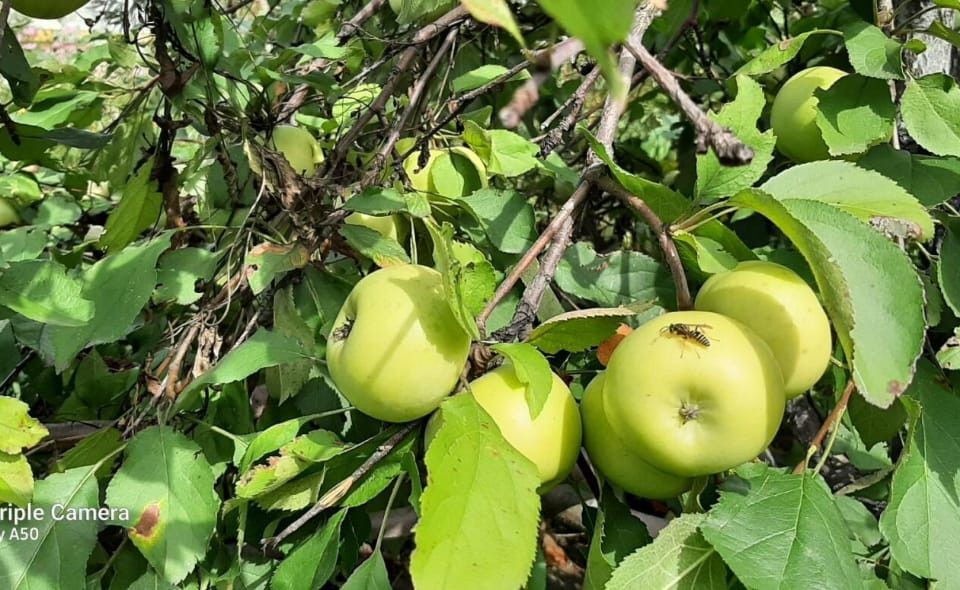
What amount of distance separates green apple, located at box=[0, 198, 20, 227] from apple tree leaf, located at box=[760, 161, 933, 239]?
1605mm

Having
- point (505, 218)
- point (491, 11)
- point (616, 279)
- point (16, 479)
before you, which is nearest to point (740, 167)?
point (616, 279)

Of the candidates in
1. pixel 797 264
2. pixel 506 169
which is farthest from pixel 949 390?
pixel 506 169

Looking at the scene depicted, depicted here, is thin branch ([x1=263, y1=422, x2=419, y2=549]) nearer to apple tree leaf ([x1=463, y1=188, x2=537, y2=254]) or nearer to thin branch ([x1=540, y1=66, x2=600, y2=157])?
apple tree leaf ([x1=463, y1=188, x2=537, y2=254])

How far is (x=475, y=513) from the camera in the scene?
64cm

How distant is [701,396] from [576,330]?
16 centimetres

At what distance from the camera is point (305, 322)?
3.64ft

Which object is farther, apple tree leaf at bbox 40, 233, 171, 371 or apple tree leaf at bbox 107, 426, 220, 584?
apple tree leaf at bbox 40, 233, 171, 371

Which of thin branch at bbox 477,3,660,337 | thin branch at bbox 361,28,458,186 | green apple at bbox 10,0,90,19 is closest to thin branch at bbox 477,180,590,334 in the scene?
thin branch at bbox 477,3,660,337

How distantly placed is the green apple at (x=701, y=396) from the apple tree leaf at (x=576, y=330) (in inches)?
3.5

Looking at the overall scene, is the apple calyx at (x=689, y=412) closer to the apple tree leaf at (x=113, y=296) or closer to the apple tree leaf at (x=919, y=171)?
the apple tree leaf at (x=919, y=171)

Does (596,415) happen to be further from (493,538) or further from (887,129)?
(887,129)

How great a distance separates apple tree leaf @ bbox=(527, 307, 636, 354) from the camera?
77cm

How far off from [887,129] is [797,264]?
10.3 inches

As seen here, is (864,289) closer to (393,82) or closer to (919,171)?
(919,171)
